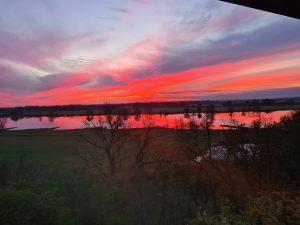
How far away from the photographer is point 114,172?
47.7m

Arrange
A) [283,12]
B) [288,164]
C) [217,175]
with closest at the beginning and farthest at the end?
[283,12], [288,164], [217,175]

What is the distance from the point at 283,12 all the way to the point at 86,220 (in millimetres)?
19816

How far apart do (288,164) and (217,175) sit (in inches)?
254

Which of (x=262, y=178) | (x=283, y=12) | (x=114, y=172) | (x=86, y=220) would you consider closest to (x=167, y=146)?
(x=114, y=172)

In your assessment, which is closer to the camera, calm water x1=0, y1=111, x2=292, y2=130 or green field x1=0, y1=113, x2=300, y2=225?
green field x1=0, y1=113, x2=300, y2=225

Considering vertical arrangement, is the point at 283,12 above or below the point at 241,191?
above

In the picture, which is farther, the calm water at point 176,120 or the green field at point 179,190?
the calm water at point 176,120

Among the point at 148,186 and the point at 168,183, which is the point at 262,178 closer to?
the point at 168,183

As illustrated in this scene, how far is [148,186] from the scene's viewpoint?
37375 mm

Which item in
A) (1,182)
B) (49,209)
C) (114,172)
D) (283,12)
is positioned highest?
(283,12)

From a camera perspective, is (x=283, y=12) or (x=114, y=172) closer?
(x=283, y=12)

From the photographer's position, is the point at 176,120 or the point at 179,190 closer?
the point at 179,190

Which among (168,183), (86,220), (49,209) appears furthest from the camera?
(168,183)

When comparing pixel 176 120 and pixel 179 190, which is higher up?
pixel 176 120
